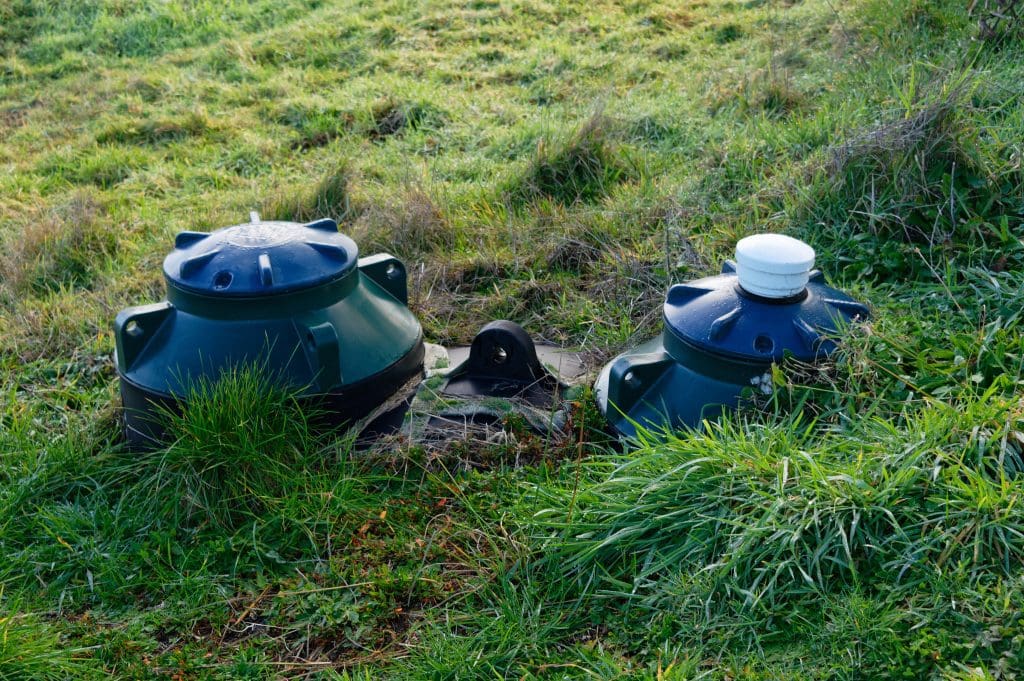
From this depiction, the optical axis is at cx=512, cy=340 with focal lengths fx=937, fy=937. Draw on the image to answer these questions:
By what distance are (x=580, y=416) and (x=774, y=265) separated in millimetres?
773

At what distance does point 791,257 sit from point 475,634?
1363 mm

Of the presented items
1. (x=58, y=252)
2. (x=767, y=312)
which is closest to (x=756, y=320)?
(x=767, y=312)

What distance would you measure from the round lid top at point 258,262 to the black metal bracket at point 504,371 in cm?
54

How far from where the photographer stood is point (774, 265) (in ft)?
8.80

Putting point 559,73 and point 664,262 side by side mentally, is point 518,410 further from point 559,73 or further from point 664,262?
point 559,73

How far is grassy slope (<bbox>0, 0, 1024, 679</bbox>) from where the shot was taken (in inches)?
86.8

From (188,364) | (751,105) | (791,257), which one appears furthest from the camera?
(751,105)

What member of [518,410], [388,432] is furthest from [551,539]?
[388,432]

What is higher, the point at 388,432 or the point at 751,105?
the point at 751,105

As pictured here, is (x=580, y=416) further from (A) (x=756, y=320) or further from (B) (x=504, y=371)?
(A) (x=756, y=320)

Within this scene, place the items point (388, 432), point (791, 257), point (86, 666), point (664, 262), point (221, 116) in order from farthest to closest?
point (221, 116) < point (664, 262) < point (388, 432) < point (791, 257) < point (86, 666)

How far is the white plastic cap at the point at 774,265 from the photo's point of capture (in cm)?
268

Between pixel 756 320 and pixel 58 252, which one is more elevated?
pixel 756 320

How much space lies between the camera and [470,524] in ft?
9.17
